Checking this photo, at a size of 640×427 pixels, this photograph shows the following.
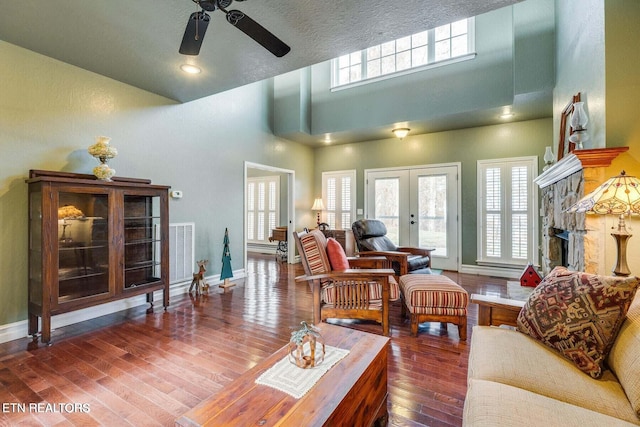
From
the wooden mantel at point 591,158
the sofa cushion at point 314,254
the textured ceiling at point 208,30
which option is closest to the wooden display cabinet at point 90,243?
the textured ceiling at point 208,30

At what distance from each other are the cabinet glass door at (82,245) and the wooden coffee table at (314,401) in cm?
249

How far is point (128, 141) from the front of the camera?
346cm

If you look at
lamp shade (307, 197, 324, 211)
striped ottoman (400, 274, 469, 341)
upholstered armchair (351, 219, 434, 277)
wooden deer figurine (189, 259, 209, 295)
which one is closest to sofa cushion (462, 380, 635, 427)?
striped ottoman (400, 274, 469, 341)

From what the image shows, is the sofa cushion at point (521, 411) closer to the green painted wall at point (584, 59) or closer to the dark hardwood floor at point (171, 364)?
the dark hardwood floor at point (171, 364)

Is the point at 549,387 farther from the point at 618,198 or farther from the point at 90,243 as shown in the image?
the point at 90,243

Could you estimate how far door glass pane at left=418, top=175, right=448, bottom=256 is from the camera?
5.35 meters

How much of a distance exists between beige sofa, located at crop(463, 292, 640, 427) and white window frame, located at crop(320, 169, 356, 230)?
4.92 m

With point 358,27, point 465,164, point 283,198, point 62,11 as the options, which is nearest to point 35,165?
point 62,11

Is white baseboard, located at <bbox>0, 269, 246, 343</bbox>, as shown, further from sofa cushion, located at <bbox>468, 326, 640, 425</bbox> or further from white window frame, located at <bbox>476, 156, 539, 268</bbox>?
white window frame, located at <bbox>476, 156, 539, 268</bbox>

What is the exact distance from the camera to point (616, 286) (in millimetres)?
1312

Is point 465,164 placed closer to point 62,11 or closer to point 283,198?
point 283,198

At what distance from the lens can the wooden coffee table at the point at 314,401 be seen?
100 centimetres

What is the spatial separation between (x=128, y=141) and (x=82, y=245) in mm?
1332

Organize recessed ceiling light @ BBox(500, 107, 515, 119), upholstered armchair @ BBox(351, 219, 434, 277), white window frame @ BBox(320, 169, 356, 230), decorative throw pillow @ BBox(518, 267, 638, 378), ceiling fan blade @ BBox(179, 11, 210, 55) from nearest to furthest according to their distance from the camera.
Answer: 1. decorative throw pillow @ BBox(518, 267, 638, 378)
2. ceiling fan blade @ BBox(179, 11, 210, 55)
3. upholstered armchair @ BBox(351, 219, 434, 277)
4. recessed ceiling light @ BBox(500, 107, 515, 119)
5. white window frame @ BBox(320, 169, 356, 230)
